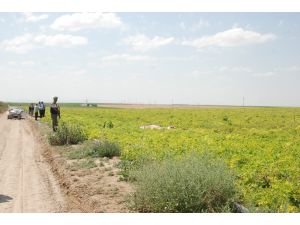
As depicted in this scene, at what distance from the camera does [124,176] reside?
9.76 metres

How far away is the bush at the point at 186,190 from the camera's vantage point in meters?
6.56

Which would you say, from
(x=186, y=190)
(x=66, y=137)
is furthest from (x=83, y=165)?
(x=186, y=190)

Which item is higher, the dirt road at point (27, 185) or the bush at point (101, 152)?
the bush at point (101, 152)

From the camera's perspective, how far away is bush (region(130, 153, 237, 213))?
6.56m

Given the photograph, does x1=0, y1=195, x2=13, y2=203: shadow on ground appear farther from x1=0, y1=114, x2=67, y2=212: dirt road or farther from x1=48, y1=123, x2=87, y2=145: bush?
x1=48, y1=123, x2=87, y2=145: bush

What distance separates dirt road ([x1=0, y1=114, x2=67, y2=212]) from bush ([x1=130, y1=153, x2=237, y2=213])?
182 cm

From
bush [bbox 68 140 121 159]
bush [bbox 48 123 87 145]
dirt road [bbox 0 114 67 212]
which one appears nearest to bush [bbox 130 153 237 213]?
dirt road [bbox 0 114 67 212]

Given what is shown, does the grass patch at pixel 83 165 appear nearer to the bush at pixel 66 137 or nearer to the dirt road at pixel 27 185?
the dirt road at pixel 27 185

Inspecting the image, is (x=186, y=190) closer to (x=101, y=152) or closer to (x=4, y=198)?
(x=4, y=198)

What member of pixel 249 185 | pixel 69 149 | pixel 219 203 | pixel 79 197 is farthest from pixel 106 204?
pixel 69 149

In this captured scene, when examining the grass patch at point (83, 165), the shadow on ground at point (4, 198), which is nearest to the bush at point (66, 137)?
the grass patch at point (83, 165)

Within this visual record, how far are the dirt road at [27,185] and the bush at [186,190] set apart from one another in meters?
1.82

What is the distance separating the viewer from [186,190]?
6.57 metres

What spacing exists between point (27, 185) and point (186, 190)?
4642mm
